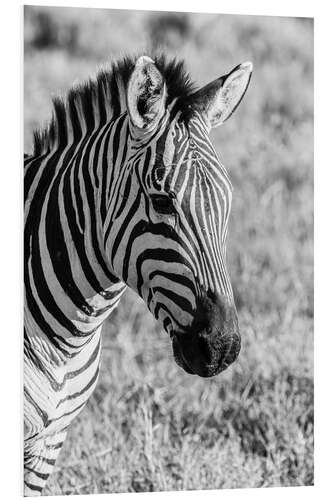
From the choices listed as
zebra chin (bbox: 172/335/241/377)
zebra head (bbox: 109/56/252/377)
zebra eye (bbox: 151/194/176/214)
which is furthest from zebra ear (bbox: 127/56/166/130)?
zebra chin (bbox: 172/335/241/377)

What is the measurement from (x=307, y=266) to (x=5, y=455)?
5.13ft

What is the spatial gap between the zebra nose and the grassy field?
3.30 feet

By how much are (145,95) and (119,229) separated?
0.45m

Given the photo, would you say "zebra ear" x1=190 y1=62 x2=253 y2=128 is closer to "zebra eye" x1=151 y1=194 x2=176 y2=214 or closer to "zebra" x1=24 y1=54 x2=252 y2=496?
"zebra" x1=24 y1=54 x2=252 y2=496

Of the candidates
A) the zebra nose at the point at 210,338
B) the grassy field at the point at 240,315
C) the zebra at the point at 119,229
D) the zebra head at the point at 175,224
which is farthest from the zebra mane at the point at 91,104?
the zebra nose at the point at 210,338

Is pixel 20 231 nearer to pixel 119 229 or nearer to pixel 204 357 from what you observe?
pixel 119 229

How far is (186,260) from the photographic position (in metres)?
2.90

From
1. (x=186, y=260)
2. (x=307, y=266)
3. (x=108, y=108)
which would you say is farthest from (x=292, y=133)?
(x=186, y=260)

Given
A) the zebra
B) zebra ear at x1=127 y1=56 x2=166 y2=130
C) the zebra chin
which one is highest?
zebra ear at x1=127 y1=56 x2=166 y2=130

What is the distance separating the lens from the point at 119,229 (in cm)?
302

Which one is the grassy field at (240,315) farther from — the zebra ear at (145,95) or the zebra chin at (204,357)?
the zebra chin at (204,357)

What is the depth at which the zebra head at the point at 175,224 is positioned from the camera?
2.89 metres

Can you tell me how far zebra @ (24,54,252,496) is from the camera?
2.92 m

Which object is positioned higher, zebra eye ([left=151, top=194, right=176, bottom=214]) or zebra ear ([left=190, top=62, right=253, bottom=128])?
zebra ear ([left=190, top=62, right=253, bottom=128])
